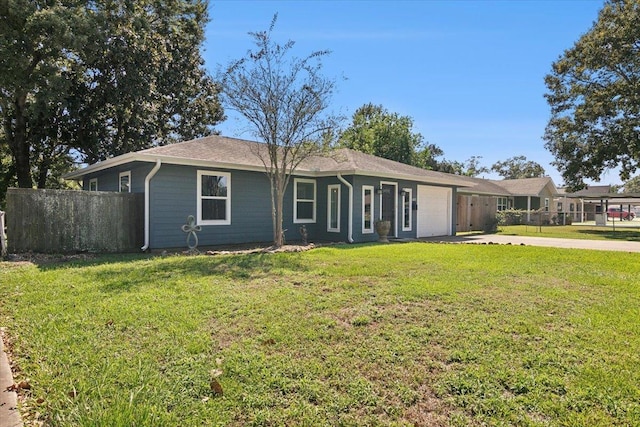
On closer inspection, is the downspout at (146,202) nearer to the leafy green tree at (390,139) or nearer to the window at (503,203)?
the leafy green tree at (390,139)

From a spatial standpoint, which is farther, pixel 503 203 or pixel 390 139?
pixel 390 139

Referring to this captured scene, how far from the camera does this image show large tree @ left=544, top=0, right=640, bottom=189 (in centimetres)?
2100

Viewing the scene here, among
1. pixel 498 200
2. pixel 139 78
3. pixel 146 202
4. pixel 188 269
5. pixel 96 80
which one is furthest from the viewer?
pixel 498 200

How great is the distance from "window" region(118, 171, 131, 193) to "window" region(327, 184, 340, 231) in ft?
21.5

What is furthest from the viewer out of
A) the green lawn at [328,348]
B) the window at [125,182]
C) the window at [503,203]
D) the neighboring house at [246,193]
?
the window at [503,203]

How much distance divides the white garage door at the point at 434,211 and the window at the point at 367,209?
360 cm

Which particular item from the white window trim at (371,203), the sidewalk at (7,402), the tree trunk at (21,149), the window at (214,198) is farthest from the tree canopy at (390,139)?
the sidewalk at (7,402)

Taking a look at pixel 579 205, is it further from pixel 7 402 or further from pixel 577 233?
pixel 7 402

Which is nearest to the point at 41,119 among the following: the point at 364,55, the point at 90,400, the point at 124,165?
the point at 124,165

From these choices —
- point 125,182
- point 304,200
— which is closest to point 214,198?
point 125,182

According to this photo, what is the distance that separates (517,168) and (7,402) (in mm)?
87701

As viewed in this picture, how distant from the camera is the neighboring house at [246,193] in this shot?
431 inches

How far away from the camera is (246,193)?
499 inches

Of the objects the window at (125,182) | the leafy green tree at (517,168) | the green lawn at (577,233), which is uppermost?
the leafy green tree at (517,168)
